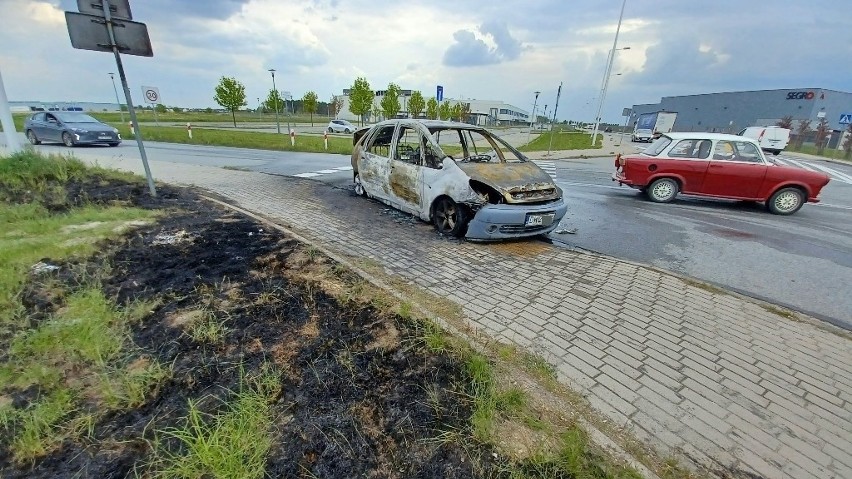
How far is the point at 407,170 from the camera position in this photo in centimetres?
614

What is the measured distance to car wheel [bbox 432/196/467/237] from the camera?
5.40m

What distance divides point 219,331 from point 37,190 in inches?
282

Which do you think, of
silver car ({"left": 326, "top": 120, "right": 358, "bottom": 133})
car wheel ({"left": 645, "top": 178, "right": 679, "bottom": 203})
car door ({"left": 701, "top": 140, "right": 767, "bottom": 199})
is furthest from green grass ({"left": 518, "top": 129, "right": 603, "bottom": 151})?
silver car ({"left": 326, "top": 120, "right": 358, "bottom": 133})

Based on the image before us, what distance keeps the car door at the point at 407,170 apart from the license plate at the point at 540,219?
1.82 metres

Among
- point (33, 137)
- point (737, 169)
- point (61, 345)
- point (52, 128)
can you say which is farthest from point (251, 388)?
point (33, 137)

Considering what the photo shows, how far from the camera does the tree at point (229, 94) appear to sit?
110ft

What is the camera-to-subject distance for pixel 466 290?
3898 mm

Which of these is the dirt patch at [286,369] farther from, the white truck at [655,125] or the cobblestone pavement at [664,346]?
the white truck at [655,125]

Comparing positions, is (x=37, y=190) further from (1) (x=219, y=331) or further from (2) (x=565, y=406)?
(2) (x=565, y=406)

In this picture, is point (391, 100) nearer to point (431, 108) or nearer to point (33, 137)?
point (431, 108)

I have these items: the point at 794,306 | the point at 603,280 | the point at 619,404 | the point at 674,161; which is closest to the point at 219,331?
the point at 619,404

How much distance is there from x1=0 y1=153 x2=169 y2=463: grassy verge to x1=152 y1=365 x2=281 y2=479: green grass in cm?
51

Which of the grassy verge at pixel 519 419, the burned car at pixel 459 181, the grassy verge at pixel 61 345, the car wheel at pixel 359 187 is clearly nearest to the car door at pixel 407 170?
the burned car at pixel 459 181

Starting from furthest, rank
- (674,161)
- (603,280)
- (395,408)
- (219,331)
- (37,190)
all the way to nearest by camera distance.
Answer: (674,161), (37,190), (603,280), (219,331), (395,408)
